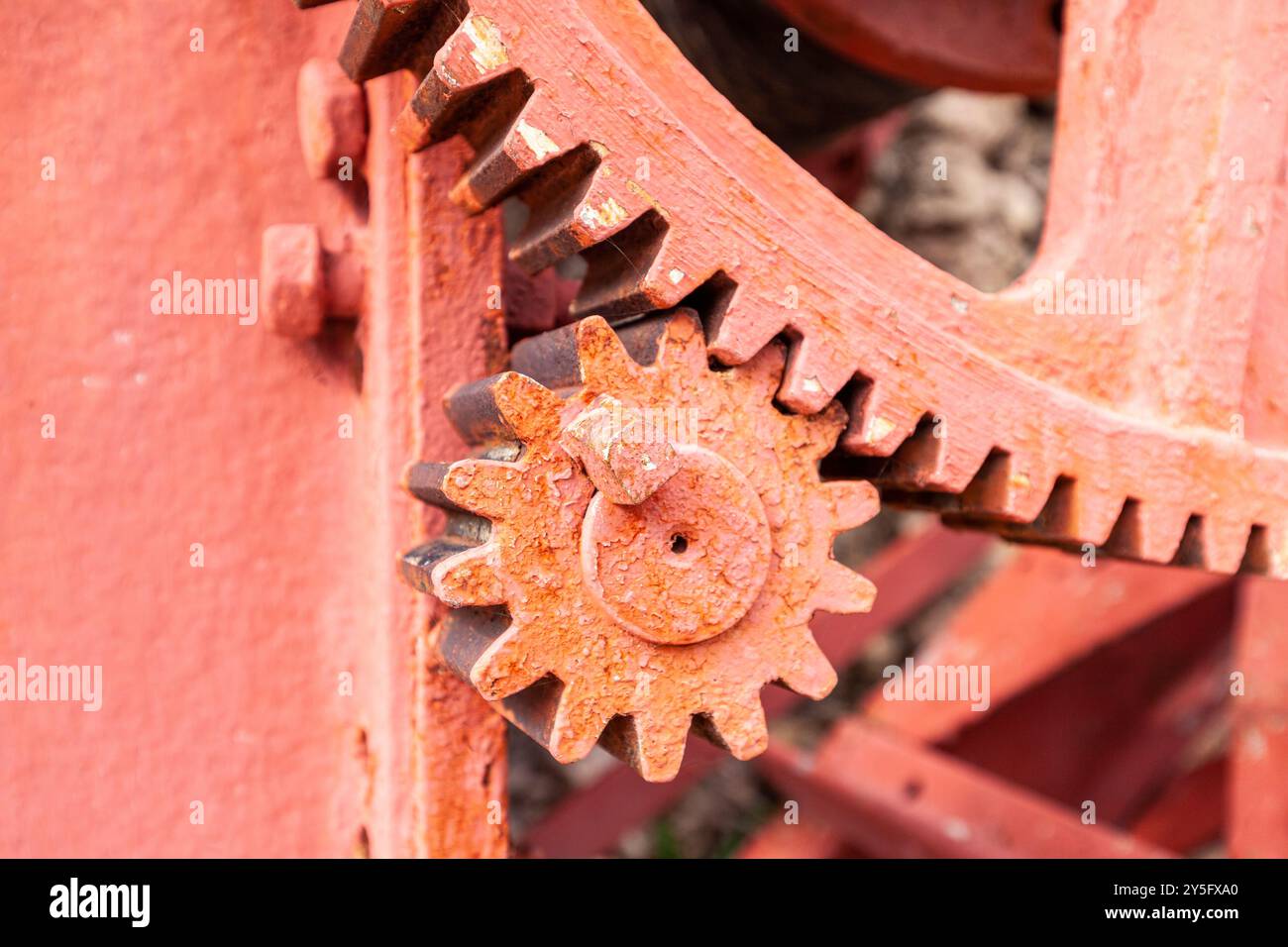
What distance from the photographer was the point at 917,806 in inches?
74.3

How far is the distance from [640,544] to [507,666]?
13 cm

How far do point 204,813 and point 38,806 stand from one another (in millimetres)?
137

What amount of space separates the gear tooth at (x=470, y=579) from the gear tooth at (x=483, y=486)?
28mm

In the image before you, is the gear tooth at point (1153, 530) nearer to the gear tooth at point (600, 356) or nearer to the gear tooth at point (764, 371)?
the gear tooth at point (764, 371)

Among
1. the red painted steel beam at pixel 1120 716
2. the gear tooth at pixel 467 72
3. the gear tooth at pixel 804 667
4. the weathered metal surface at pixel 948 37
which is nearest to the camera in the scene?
the gear tooth at pixel 467 72


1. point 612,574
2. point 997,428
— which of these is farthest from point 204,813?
point 997,428

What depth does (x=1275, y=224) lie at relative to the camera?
1116mm

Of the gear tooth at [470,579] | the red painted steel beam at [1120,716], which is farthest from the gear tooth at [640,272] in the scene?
the red painted steel beam at [1120,716]

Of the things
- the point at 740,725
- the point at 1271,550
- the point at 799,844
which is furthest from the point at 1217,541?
the point at 799,844

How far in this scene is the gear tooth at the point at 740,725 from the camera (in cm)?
87

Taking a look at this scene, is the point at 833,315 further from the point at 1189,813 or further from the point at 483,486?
the point at 1189,813

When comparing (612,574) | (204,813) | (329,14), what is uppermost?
(329,14)

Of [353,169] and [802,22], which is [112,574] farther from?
[802,22]

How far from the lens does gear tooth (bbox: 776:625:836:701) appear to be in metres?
0.89
